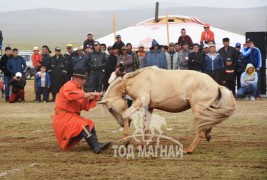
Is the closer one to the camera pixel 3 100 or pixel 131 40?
pixel 3 100

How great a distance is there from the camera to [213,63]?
21.9 meters

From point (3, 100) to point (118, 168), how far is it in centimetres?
1467

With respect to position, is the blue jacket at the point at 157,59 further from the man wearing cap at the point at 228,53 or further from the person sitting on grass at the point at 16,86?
the person sitting on grass at the point at 16,86

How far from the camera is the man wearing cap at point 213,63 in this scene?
21.9 m

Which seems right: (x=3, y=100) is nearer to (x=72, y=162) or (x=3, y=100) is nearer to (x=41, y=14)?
(x=72, y=162)

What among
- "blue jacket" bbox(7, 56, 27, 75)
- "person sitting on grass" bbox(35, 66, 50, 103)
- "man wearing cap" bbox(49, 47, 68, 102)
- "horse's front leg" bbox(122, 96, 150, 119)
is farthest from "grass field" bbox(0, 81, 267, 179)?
"blue jacket" bbox(7, 56, 27, 75)

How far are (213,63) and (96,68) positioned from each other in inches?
139

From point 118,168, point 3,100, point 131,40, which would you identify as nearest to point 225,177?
point 118,168

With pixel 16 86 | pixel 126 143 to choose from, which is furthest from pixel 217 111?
pixel 16 86

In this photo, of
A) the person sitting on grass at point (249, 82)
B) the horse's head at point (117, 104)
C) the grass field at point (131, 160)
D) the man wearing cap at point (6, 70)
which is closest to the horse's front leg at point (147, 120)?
the horse's head at point (117, 104)

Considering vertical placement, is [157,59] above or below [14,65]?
above

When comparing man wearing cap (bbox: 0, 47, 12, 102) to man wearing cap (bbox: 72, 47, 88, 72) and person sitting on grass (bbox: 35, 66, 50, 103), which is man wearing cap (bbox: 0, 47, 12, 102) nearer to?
person sitting on grass (bbox: 35, 66, 50, 103)

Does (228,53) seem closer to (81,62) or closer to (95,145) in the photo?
(81,62)

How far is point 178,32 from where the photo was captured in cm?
3119
